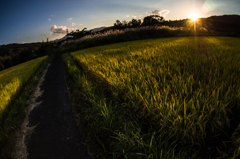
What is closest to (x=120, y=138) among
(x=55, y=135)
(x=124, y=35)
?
(x=55, y=135)

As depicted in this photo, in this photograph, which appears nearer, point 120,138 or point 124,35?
point 120,138

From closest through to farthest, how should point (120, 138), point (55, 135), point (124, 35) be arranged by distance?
point (120, 138), point (55, 135), point (124, 35)

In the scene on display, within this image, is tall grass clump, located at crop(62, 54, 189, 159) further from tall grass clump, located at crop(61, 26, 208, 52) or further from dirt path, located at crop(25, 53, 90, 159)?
tall grass clump, located at crop(61, 26, 208, 52)

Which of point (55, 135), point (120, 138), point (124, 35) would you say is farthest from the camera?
point (124, 35)

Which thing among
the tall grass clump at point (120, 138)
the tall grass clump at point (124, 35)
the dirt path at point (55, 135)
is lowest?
the dirt path at point (55, 135)

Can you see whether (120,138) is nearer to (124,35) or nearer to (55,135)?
(55,135)

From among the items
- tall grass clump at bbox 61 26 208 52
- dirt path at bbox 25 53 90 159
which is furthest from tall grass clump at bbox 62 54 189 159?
tall grass clump at bbox 61 26 208 52

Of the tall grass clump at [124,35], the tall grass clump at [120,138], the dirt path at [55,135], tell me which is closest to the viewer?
the tall grass clump at [120,138]

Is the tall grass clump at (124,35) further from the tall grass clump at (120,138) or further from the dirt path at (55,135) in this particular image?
the tall grass clump at (120,138)

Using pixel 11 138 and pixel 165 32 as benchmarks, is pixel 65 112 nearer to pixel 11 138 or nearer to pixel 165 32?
pixel 11 138

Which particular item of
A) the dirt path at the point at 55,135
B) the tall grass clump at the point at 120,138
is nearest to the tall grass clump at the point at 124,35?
the dirt path at the point at 55,135

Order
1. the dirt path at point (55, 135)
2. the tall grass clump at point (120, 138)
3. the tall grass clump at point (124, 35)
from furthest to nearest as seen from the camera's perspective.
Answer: the tall grass clump at point (124, 35) → the dirt path at point (55, 135) → the tall grass clump at point (120, 138)

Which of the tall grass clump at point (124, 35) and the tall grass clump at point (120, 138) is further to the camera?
the tall grass clump at point (124, 35)

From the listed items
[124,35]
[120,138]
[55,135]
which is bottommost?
[55,135]
